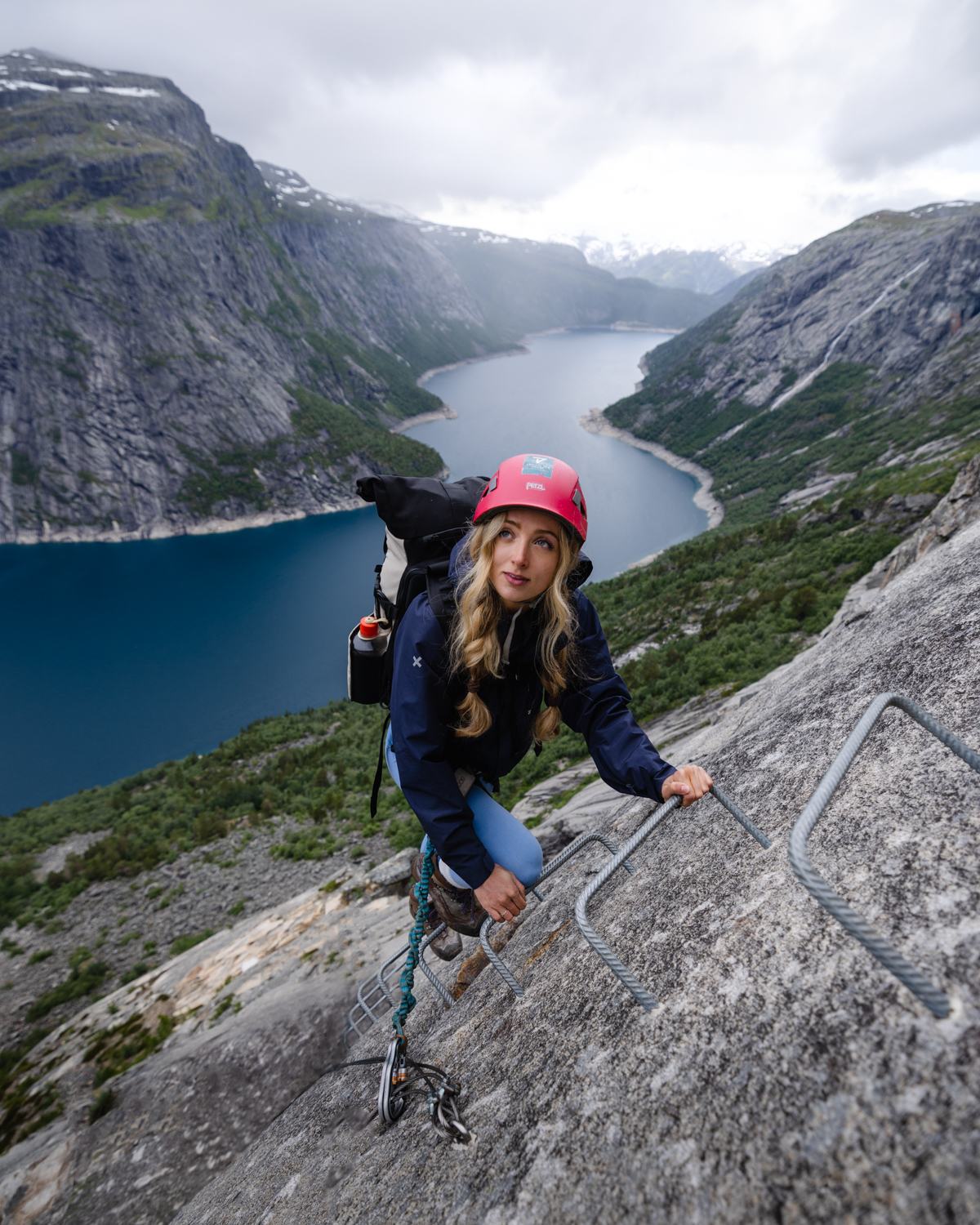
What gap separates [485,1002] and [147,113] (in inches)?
6672

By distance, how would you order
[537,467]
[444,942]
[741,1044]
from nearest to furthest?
[741,1044] < [537,467] < [444,942]

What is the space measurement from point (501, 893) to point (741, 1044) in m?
1.36

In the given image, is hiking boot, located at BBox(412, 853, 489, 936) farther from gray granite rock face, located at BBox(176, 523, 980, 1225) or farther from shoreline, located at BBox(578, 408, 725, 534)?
shoreline, located at BBox(578, 408, 725, 534)

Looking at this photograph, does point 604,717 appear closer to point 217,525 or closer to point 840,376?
point 217,525

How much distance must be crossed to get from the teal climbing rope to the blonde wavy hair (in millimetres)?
1147

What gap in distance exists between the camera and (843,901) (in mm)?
1429

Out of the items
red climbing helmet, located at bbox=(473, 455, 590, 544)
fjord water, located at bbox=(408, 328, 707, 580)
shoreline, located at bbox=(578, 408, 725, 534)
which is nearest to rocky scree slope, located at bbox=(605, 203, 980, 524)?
shoreline, located at bbox=(578, 408, 725, 534)

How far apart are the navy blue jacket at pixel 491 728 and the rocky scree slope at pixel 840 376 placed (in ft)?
102

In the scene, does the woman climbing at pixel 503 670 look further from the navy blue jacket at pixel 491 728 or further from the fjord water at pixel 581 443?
the fjord water at pixel 581 443

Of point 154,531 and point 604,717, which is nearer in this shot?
point 604,717

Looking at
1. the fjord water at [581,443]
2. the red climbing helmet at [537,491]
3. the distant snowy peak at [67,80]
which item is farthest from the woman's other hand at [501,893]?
the distant snowy peak at [67,80]

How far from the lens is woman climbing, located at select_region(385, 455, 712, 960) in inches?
106

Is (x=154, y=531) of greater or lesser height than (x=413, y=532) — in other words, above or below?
below

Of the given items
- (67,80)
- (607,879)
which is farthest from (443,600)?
(67,80)
